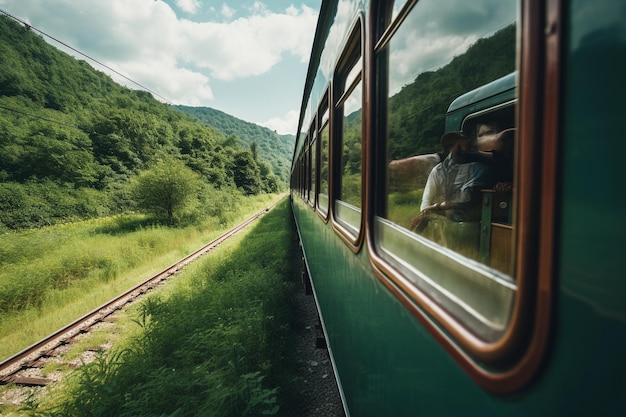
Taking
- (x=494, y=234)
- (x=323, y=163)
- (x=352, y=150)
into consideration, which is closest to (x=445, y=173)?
(x=494, y=234)

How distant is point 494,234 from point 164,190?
21681 millimetres

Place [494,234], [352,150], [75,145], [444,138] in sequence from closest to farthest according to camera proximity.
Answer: [494,234]
[444,138]
[352,150]
[75,145]

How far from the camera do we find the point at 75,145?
136 feet

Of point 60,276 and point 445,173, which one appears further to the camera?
point 60,276

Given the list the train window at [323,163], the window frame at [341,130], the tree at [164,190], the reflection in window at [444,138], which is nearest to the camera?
the reflection in window at [444,138]

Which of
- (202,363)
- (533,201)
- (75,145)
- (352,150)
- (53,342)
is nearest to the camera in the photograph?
(533,201)

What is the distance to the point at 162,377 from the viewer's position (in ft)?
10.4

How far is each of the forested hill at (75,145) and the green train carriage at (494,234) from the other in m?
19.0

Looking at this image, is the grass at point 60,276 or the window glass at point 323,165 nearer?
the window glass at point 323,165

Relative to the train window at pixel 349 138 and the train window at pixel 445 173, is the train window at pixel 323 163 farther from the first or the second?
the train window at pixel 445 173

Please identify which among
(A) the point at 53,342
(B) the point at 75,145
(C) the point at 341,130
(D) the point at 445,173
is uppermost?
(B) the point at 75,145

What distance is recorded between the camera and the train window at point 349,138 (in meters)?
1.97

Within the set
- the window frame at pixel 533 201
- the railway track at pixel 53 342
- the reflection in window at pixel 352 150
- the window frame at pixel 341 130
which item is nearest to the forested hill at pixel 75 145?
the railway track at pixel 53 342

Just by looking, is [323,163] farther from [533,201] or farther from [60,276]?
[60,276]
